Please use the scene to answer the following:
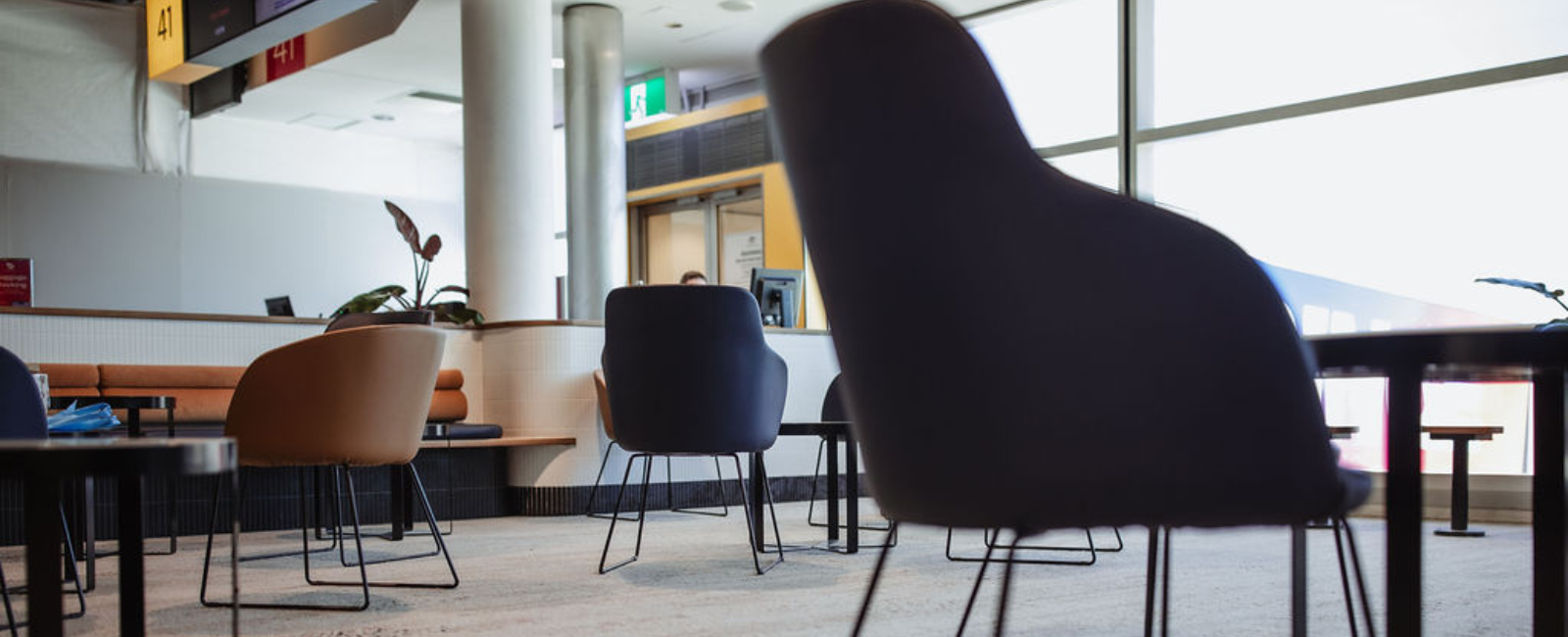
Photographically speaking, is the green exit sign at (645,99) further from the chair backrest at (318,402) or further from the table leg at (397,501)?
the chair backrest at (318,402)

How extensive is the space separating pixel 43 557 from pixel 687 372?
312 cm

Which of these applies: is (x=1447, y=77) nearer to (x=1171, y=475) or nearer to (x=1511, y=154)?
(x=1511, y=154)

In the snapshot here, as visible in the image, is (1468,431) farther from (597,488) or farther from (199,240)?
(199,240)

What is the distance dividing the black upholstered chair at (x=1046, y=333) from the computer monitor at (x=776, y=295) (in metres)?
5.88

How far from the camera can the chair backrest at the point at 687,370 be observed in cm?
404

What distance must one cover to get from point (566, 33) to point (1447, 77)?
521cm

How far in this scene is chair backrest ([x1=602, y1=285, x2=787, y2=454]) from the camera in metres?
4.04

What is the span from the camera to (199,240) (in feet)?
36.7

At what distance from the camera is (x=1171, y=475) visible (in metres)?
1.14

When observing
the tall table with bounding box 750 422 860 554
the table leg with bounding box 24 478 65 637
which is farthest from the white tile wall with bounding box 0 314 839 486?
the table leg with bounding box 24 478 65 637

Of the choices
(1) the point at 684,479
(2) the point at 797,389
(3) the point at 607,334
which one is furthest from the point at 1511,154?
(3) the point at 607,334

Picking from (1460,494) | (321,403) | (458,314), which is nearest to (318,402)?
(321,403)

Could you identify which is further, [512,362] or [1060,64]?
[1060,64]

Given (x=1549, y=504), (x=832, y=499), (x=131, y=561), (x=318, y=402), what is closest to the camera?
(x=131, y=561)
